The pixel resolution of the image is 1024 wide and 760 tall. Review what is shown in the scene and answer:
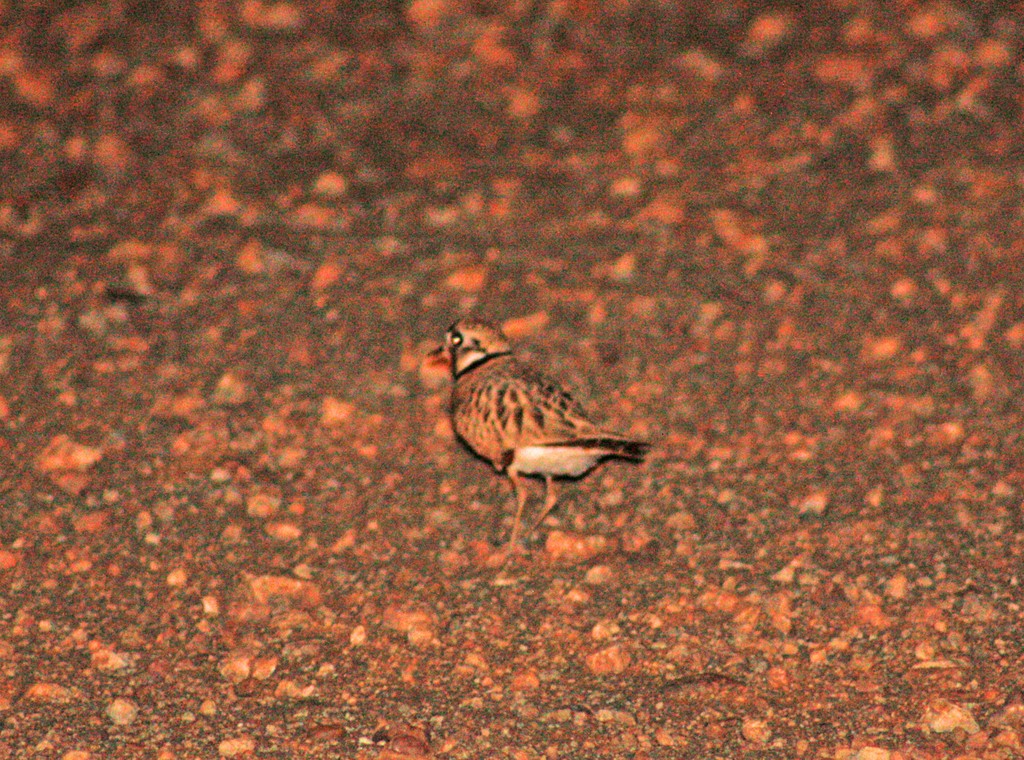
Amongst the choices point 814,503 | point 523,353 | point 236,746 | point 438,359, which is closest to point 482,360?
point 438,359

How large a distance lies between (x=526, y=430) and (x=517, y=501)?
470 millimetres

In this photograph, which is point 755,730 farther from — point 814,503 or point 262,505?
point 262,505

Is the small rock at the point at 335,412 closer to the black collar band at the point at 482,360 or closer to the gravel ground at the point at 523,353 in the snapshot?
the gravel ground at the point at 523,353

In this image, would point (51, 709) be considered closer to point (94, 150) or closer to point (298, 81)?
point (94, 150)

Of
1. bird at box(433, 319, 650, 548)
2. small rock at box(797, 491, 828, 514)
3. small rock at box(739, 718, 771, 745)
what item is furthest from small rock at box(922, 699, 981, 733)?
bird at box(433, 319, 650, 548)

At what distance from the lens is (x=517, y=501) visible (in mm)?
6387

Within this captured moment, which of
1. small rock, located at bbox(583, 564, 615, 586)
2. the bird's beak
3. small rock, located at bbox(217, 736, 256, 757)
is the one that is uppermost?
the bird's beak

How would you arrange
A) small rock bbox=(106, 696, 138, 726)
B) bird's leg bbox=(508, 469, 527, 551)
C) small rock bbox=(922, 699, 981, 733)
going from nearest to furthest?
small rock bbox=(922, 699, 981, 733) → small rock bbox=(106, 696, 138, 726) → bird's leg bbox=(508, 469, 527, 551)

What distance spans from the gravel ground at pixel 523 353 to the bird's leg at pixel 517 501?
99mm

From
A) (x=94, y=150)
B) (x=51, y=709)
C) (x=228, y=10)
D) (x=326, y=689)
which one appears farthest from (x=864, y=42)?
(x=51, y=709)

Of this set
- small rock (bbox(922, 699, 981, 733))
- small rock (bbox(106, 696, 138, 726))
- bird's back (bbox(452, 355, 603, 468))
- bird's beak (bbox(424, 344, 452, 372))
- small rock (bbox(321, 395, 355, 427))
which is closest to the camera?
small rock (bbox(922, 699, 981, 733))

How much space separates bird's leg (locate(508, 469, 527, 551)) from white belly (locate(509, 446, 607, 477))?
54mm

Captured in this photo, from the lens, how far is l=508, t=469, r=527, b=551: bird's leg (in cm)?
616

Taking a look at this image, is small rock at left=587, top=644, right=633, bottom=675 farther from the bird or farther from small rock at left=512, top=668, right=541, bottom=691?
the bird
